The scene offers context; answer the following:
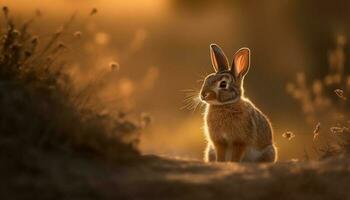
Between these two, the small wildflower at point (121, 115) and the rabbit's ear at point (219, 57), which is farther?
the rabbit's ear at point (219, 57)

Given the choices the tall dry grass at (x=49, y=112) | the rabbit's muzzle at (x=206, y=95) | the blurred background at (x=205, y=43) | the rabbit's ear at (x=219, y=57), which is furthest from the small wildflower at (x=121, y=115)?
the blurred background at (x=205, y=43)

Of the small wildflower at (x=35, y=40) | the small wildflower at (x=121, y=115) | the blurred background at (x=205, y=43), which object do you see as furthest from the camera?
the blurred background at (x=205, y=43)

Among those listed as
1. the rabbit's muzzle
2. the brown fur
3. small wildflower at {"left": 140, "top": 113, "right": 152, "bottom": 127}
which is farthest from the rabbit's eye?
small wildflower at {"left": 140, "top": 113, "right": 152, "bottom": 127}

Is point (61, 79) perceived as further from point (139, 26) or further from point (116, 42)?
point (139, 26)

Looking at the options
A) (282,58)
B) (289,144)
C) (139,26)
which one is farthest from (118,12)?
(289,144)

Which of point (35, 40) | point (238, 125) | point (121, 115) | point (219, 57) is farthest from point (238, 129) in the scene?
point (35, 40)

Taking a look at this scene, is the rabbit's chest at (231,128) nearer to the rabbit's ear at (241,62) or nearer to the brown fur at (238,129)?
the brown fur at (238,129)

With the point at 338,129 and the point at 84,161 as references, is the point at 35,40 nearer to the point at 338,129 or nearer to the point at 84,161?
the point at 84,161
